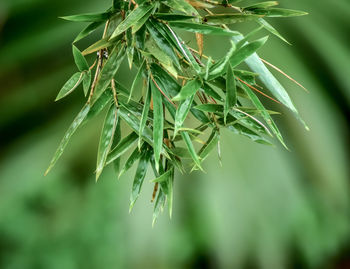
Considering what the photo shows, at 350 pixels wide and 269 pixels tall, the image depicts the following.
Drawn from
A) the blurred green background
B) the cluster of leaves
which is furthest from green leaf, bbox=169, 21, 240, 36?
the blurred green background

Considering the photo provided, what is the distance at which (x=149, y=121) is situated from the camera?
0.34m

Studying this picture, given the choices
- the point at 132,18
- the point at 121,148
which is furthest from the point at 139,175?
the point at 132,18

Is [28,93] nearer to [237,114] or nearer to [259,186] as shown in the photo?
[259,186]

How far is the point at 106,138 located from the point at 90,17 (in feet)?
0.28

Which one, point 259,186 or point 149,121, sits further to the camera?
point 259,186

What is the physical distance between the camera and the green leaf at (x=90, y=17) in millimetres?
304

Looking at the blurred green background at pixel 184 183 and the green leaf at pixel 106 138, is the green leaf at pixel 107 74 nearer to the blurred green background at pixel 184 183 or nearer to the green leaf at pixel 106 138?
the green leaf at pixel 106 138

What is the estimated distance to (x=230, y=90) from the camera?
29 centimetres

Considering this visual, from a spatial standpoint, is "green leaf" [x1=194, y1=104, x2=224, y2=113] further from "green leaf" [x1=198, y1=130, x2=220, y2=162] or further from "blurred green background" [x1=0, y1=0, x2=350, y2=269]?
"blurred green background" [x1=0, y1=0, x2=350, y2=269]

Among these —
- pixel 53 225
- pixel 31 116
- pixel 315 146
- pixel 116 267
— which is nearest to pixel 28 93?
pixel 31 116

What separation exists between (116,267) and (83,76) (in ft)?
2.07

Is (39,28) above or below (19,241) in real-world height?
above

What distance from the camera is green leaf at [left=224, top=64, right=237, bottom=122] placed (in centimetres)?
29

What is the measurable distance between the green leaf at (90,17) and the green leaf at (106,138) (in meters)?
0.06
